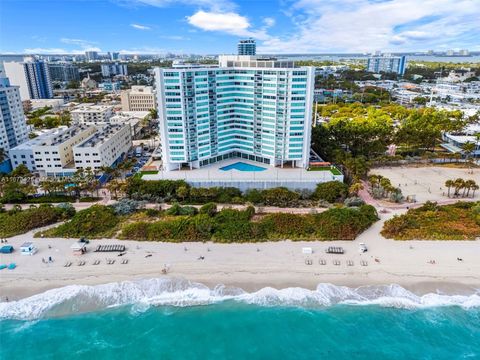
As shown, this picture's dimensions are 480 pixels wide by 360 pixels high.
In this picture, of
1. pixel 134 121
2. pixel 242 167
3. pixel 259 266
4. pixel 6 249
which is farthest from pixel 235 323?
pixel 134 121

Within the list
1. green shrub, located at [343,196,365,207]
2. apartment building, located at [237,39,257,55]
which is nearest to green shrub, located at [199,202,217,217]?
green shrub, located at [343,196,365,207]

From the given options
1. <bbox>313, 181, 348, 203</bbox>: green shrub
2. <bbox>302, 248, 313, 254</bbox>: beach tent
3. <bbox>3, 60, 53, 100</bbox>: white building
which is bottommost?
<bbox>302, 248, 313, 254</bbox>: beach tent

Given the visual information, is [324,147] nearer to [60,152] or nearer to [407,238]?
[407,238]

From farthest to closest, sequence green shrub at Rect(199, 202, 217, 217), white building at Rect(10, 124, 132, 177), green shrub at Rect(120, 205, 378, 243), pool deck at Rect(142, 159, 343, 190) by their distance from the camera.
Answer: white building at Rect(10, 124, 132, 177) → pool deck at Rect(142, 159, 343, 190) → green shrub at Rect(199, 202, 217, 217) → green shrub at Rect(120, 205, 378, 243)

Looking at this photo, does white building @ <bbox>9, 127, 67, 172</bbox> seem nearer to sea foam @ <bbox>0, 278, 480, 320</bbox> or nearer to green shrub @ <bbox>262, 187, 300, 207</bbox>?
sea foam @ <bbox>0, 278, 480, 320</bbox>

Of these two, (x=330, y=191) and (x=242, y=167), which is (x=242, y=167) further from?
(x=330, y=191)

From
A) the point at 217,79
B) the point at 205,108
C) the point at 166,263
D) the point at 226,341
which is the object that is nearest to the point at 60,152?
the point at 205,108
